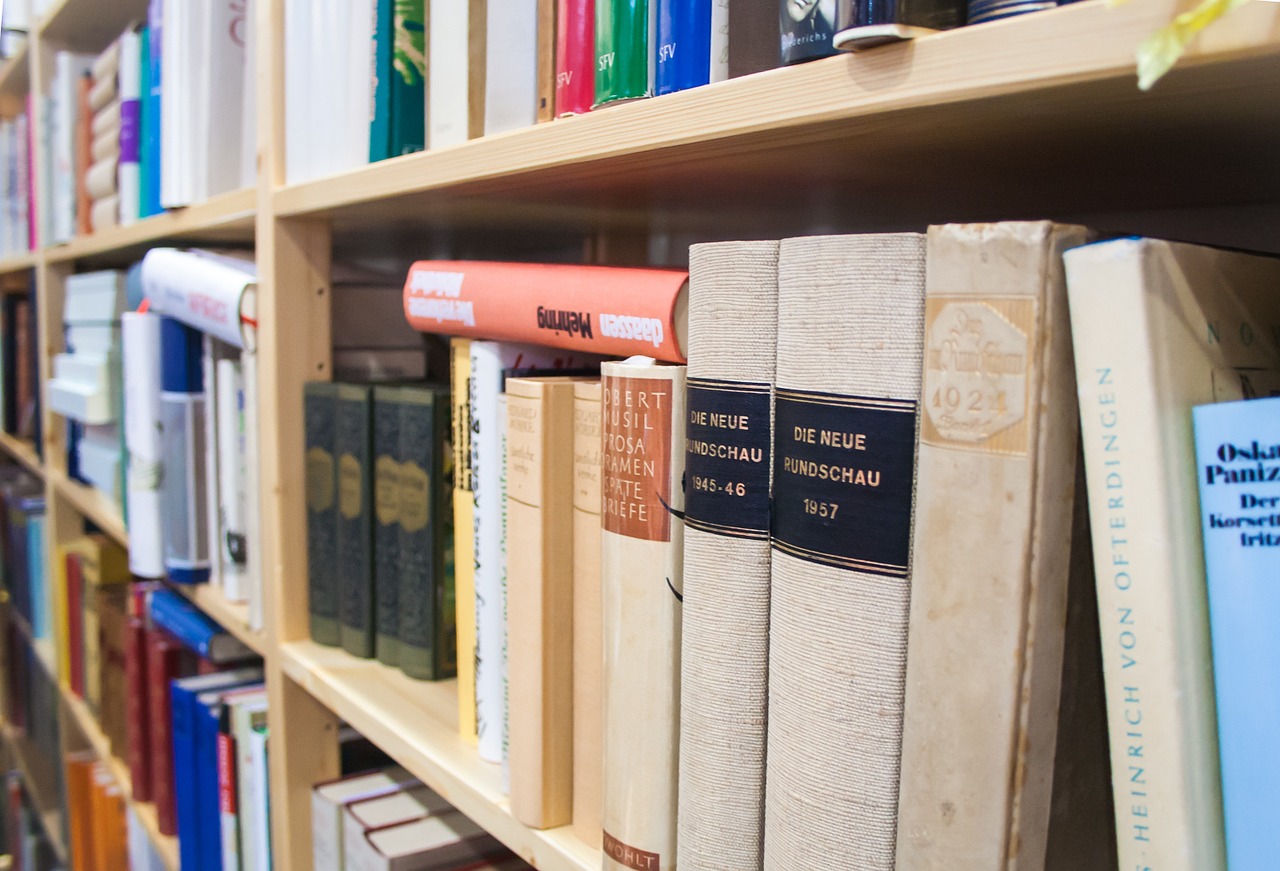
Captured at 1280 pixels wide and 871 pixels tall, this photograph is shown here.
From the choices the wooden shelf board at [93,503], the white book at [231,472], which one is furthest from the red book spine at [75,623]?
the white book at [231,472]

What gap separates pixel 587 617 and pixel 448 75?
383mm

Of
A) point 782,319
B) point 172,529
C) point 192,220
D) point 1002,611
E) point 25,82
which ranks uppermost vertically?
point 25,82

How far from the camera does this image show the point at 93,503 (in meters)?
1.57

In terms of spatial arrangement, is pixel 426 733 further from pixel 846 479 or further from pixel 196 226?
pixel 196 226

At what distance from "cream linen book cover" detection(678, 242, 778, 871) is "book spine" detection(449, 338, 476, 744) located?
0.92 ft

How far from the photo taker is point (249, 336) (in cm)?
93

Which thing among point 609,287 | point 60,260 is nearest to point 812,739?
point 609,287

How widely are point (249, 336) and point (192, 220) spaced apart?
0.72 feet

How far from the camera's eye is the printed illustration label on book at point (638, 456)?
483 millimetres

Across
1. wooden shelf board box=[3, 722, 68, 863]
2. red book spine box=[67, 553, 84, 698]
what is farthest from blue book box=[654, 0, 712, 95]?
wooden shelf board box=[3, 722, 68, 863]

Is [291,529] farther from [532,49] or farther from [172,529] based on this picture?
[532,49]

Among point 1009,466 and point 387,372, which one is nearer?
point 1009,466

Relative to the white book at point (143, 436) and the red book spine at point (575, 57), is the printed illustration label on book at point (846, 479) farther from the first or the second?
the white book at point (143, 436)

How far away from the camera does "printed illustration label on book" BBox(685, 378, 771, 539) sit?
1.41 ft
